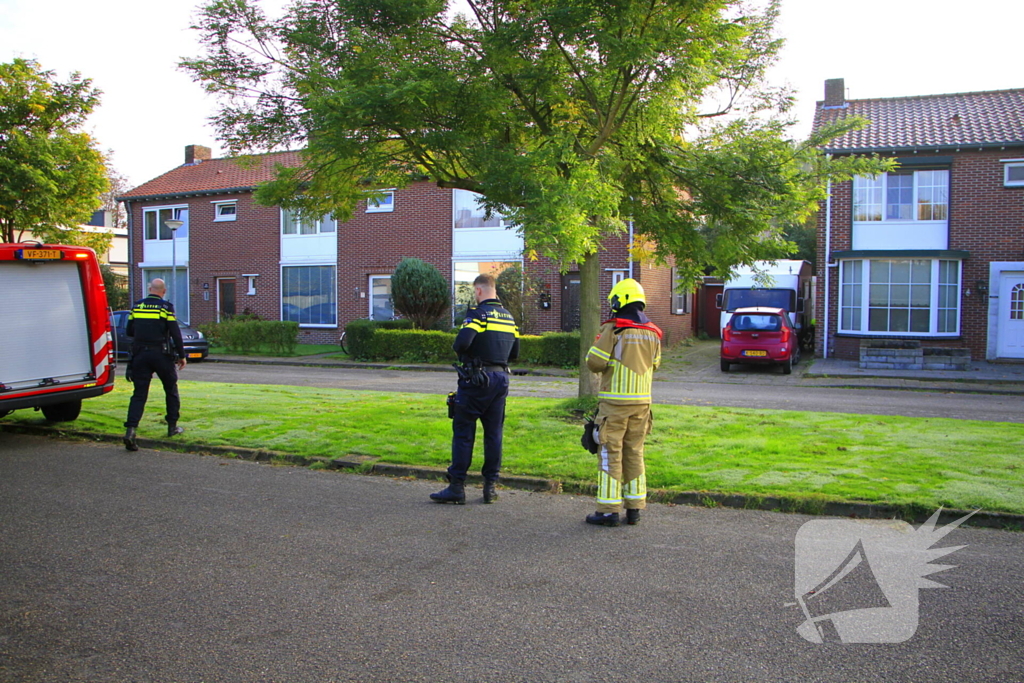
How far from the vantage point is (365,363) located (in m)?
21.5

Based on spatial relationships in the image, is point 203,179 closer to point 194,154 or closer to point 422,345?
point 194,154

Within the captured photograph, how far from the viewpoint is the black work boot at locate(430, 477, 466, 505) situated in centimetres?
635

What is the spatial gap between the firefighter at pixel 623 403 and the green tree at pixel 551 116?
2009 mm

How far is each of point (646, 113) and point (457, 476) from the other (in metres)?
5.13

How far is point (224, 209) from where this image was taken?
30453 millimetres

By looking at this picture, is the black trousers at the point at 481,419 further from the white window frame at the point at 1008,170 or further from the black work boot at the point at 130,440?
the white window frame at the point at 1008,170

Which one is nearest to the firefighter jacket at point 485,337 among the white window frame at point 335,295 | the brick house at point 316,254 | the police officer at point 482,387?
the police officer at point 482,387

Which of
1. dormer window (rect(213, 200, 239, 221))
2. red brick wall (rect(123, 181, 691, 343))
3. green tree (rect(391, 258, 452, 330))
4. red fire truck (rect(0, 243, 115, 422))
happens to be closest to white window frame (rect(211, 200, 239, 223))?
dormer window (rect(213, 200, 239, 221))

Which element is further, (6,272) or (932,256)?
(932,256)

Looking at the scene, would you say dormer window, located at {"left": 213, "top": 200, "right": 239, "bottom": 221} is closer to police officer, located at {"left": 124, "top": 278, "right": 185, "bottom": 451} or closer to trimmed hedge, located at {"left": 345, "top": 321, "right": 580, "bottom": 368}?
trimmed hedge, located at {"left": 345, "top": 321, "right": 580, "bottom": 368}

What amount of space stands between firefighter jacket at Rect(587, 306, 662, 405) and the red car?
13.8 metres

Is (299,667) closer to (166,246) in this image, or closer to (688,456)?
(688,456)

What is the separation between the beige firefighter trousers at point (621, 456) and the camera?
18.7 ft

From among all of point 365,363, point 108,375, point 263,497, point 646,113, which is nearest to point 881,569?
point 263,497
